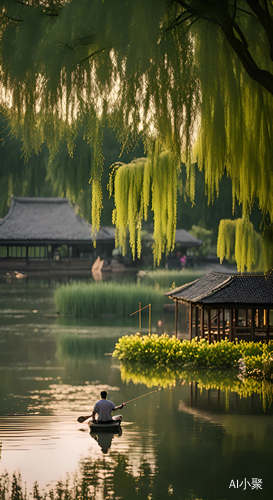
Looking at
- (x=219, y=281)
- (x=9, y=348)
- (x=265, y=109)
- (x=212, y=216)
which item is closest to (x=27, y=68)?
(x=265, y=109)

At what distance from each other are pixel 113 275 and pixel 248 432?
62413 mm

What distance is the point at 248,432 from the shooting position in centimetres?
1720

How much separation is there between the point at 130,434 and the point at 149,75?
1027 centimetres

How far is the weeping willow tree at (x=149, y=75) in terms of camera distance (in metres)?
8.25

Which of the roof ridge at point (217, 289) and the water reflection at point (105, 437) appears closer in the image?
the water reflection at point (105, 437)

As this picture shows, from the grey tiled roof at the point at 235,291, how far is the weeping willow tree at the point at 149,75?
1760 cm

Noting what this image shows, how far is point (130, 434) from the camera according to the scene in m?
17.0

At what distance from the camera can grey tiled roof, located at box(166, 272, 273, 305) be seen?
1051 inches

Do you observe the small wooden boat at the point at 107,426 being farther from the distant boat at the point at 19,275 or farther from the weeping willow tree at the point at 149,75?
the distant boat at the point at 19,275

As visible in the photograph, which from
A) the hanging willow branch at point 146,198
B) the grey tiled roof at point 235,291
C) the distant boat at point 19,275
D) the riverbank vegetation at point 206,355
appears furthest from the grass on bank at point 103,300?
the distant boat at point 19,275

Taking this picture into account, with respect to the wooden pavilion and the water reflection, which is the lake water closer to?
the water reflection

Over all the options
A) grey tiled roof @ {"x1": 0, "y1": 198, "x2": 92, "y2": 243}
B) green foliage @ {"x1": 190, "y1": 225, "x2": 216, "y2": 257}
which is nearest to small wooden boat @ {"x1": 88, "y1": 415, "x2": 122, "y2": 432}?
grey tiled roof @ {"x1": 0, "y1": 198, "x2": 92, "y2": 243}

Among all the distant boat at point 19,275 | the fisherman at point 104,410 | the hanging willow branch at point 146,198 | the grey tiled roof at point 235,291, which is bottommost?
the fisherman at point 104,410

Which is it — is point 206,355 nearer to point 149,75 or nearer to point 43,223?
point 149,75
